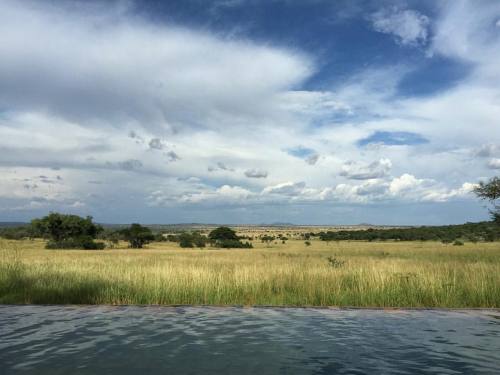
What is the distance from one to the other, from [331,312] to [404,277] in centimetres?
428

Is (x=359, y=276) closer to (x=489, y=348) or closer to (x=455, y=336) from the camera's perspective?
(x=455, y=336)

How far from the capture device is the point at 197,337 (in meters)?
12.3

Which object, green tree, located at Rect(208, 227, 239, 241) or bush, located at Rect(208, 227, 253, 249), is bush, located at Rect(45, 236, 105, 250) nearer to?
bush, located at Rect(208, 227, 253, 249)

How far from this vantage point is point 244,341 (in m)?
11.9

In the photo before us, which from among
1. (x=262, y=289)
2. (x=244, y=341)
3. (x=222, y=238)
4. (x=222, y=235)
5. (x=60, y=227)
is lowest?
(x=244, y=341)

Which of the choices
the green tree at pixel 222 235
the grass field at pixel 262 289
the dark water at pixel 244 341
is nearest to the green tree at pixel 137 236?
the green tree at pixel 222 235

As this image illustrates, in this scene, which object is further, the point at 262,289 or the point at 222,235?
the point at 222,235

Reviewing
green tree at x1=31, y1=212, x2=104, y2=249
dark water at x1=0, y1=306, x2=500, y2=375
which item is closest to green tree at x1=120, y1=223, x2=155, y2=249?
green tree at x1=31, y1=212, x2=104, y2=249

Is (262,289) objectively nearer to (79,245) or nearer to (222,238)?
(79,245)

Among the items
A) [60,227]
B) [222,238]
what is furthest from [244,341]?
→ [222,238]

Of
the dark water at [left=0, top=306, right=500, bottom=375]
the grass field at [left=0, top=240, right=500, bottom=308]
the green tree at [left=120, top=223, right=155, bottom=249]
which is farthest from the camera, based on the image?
the green tree at [left=120, top=223, right=155, bottom=249]

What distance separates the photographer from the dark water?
968cm

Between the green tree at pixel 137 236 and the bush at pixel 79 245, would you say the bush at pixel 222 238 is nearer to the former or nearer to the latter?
the green tree at pixel 137 236

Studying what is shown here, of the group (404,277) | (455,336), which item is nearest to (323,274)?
(404,277)
